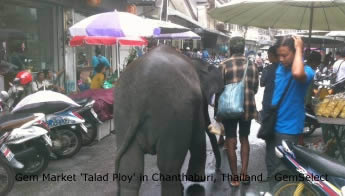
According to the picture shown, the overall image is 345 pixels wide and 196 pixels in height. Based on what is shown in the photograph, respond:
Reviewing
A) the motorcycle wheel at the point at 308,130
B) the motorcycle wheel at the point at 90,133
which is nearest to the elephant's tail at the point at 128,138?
the motorcycle wheel at the point at 90,133

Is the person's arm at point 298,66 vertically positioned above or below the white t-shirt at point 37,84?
above

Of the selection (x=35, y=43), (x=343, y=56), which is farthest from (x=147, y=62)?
(x=35, y=43)

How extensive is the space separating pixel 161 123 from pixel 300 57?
1336mm

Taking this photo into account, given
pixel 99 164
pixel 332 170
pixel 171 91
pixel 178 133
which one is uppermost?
pixel 171 91

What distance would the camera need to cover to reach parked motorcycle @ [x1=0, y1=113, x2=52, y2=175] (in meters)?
4.59

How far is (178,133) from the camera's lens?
9.82ft

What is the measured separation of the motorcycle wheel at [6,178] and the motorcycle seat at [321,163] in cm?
306

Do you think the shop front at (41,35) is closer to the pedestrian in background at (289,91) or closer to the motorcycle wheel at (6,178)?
the motorcycle wheel at (6,178)

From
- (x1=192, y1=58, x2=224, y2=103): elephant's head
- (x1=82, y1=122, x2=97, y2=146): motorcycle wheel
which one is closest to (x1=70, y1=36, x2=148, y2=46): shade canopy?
(x1=82, y1=122, x2=97, y2=146): motorcycle wheel

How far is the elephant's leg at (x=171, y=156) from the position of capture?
2.97m

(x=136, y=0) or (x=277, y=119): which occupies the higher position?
(x=136, y=0)

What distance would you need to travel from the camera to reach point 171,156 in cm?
300

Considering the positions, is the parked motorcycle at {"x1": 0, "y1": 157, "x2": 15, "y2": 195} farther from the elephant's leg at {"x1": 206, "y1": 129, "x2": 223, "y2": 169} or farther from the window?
the window

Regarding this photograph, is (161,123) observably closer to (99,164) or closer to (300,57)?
(300,57)
